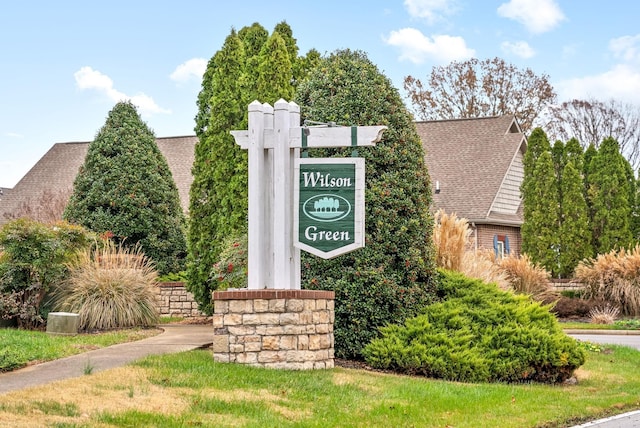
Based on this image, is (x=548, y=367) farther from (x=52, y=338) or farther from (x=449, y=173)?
(x=449, y=173)

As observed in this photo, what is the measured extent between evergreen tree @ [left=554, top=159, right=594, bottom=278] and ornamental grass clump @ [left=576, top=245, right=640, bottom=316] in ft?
12.0

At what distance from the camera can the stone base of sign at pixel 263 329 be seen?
36.1ft

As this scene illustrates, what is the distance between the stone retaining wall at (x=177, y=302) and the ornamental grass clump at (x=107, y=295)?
458 centimetres

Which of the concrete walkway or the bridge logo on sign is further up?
the bridge logo on sign

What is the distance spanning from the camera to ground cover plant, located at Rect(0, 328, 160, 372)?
11.4 metres

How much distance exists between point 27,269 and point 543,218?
20.3 metres

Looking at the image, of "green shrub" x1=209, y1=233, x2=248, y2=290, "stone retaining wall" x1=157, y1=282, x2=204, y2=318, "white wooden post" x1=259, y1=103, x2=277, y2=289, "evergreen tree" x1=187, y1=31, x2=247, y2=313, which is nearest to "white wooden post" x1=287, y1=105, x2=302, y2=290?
"white wooden post" x1=259, y1=103, x2=277, y2=289

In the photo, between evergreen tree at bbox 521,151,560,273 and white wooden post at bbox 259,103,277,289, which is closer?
white wooden post at bbox 259,103,277,289

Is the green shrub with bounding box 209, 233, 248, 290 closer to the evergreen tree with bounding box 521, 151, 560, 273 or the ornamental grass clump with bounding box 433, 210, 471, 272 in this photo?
the ornamental grass clump with bounding box 433, 210, 471, 272

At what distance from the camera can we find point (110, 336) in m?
14.6

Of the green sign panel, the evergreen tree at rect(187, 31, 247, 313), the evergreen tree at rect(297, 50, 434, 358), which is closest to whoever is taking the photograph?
the green sign panel

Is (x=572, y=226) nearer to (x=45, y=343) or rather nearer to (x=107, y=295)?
(x=107, y=295)

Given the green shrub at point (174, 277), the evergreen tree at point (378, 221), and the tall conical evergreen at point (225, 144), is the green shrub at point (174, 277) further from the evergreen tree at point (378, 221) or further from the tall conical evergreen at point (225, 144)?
the evergreen tree at point (378, 221)

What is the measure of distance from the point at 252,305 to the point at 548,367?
4.44 meters
